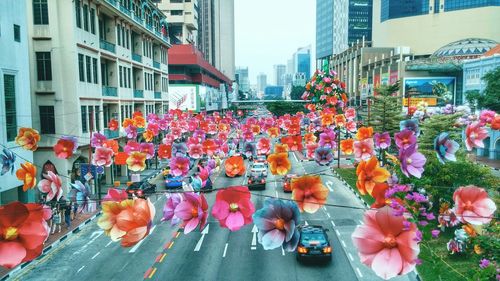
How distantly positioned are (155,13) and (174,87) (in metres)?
19.8

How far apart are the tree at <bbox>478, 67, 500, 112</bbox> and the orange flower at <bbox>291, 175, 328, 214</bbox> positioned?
1442 inches

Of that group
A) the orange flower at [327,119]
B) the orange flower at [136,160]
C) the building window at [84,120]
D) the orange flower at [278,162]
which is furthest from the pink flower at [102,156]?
the building window at [84,120]

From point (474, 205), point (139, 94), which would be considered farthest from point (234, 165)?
point (139, 94)

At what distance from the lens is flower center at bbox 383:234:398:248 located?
15.9ft

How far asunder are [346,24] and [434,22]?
67.7 m

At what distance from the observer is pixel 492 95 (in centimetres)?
3888

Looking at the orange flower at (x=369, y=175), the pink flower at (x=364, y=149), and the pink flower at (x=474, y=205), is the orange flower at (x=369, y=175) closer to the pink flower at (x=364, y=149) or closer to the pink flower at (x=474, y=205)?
the pink flower at (x=474, y=205)

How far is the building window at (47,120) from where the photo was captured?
2862 centimetres

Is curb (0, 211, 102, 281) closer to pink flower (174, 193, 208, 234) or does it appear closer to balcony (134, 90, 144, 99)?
pink flower (174, 193, 208, 234)

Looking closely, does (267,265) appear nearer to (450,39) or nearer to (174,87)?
(174,87)

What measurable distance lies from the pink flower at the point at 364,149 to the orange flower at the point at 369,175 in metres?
2.70

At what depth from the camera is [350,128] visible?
19.5 m

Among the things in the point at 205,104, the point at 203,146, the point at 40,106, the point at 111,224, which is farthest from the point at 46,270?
the point at 205,104

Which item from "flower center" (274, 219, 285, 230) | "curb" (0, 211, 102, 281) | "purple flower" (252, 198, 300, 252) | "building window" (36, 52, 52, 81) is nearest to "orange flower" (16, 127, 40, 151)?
"curb" (0, 211, 102, 281)
